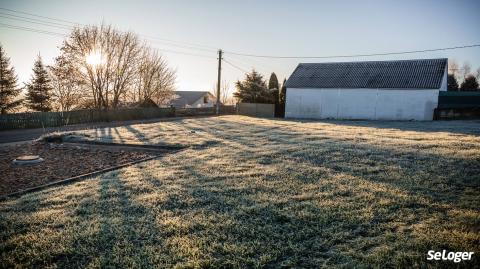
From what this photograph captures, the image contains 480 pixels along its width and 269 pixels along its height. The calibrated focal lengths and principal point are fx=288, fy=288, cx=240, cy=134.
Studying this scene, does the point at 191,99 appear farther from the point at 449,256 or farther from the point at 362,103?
the point at 449,256

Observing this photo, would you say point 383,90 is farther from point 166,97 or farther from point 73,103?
point 73,103

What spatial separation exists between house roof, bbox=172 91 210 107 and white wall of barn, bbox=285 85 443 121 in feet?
121

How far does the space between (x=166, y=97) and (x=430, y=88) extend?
33708 millimetres

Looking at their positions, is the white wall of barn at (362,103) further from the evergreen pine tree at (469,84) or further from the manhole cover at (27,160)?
the manhole cover at (27,160)

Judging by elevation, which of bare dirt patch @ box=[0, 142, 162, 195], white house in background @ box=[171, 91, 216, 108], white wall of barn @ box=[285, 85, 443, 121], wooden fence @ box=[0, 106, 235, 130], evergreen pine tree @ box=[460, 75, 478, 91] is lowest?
bare dirt patch @ box=[0, 142, 162, 195]

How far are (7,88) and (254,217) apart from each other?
38.2 metres

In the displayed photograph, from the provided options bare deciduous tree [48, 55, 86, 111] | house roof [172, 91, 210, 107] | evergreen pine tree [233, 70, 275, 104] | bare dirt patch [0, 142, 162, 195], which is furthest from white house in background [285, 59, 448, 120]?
house roof [172, 91, 210, 107]

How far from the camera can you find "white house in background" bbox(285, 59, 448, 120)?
1055 inches

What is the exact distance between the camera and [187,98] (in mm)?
67500

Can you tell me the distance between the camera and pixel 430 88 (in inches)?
1025

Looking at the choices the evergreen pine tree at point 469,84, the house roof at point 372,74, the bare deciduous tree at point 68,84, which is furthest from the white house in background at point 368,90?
the bare deciduous tree at point 68,84

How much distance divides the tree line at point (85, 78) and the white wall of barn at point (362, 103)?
59.7 feet

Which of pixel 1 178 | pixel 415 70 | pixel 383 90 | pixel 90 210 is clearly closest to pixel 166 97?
pixel 383 90

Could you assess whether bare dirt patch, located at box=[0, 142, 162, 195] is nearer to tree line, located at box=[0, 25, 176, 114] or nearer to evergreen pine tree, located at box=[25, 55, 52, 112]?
tree line, located at box=[0, 25, 176, 114]
